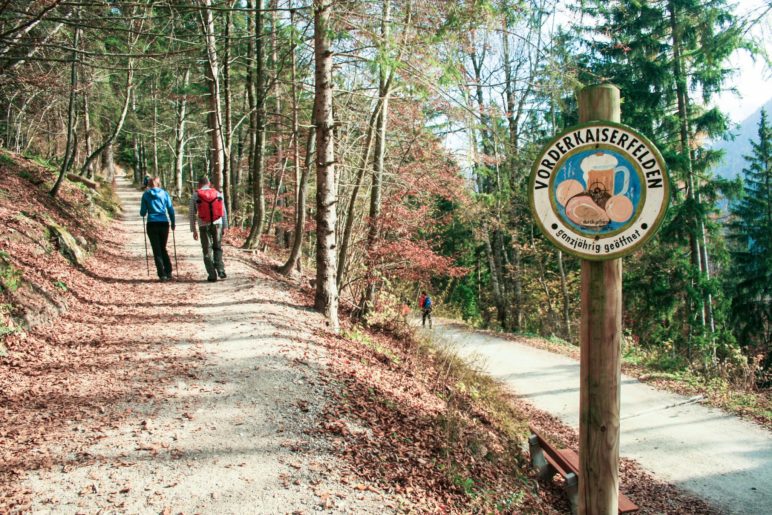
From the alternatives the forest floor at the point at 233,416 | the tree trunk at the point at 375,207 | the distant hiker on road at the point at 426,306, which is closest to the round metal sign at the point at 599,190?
the forest floor at the point at 233,416

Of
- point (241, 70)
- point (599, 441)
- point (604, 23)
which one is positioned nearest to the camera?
point (599, 441)

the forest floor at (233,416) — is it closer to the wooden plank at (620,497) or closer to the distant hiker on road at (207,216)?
the wooden plank at (620,497)

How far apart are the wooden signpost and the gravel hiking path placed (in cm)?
170

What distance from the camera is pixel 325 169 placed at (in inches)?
320

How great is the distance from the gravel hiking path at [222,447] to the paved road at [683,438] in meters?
5.23

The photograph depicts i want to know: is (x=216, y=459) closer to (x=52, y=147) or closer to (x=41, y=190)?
(x=41, y=190)

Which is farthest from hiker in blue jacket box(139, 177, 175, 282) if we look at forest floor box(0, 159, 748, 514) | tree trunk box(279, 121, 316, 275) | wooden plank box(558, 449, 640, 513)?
wooden plank box(558, 449, 640, 513)

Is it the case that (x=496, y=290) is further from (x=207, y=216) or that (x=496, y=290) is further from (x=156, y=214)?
(x=156, y=214)

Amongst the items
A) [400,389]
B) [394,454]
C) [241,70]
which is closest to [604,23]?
[241,70]

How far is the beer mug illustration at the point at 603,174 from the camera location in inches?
103

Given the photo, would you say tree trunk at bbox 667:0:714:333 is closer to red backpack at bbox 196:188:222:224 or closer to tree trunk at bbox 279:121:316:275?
tree trunk at bbox 279:121:316:275

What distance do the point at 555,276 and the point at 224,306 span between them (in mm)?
20318

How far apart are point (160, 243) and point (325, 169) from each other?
393 cm

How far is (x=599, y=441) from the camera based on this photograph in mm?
2869
